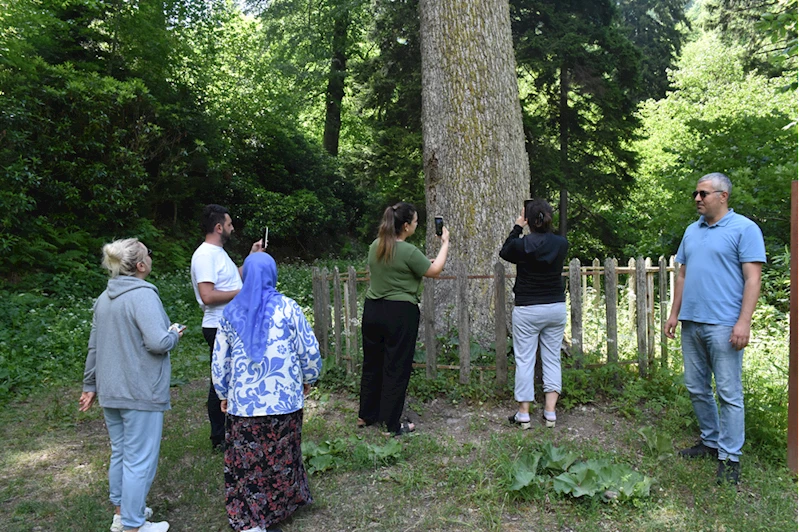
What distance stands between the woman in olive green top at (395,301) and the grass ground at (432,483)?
42cm

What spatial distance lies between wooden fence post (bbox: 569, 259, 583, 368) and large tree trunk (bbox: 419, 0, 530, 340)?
37.6 inches

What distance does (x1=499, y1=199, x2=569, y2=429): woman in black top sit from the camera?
4.79 metres

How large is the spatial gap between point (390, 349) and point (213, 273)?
1543 mm

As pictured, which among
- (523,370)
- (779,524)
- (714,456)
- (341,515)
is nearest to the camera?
(779,524)

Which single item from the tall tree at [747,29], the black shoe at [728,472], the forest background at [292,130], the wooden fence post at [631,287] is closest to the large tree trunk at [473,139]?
the forest background at [292,130]

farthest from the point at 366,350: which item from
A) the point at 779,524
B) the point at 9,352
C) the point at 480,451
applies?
the point at 9,352

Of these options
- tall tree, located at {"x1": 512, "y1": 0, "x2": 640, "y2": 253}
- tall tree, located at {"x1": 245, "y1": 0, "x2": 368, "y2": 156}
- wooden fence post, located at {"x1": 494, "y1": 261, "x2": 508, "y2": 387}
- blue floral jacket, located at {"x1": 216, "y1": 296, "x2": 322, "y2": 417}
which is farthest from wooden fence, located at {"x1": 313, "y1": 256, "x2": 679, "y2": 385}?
tall tree, located at {"x1": 245, "y1": 0, "x2": 368, "y2": 156}

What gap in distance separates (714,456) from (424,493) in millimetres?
2191

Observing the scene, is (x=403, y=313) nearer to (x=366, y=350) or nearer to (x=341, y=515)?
(x=366, y=350)

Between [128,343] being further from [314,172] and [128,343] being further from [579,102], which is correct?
[314,172]

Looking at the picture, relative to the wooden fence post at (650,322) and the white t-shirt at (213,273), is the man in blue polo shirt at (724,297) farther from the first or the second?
the white t-shirt at (213,273)

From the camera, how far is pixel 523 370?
498 cm

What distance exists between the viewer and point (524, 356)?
499 cm

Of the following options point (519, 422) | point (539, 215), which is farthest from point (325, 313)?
point (539, 215)
